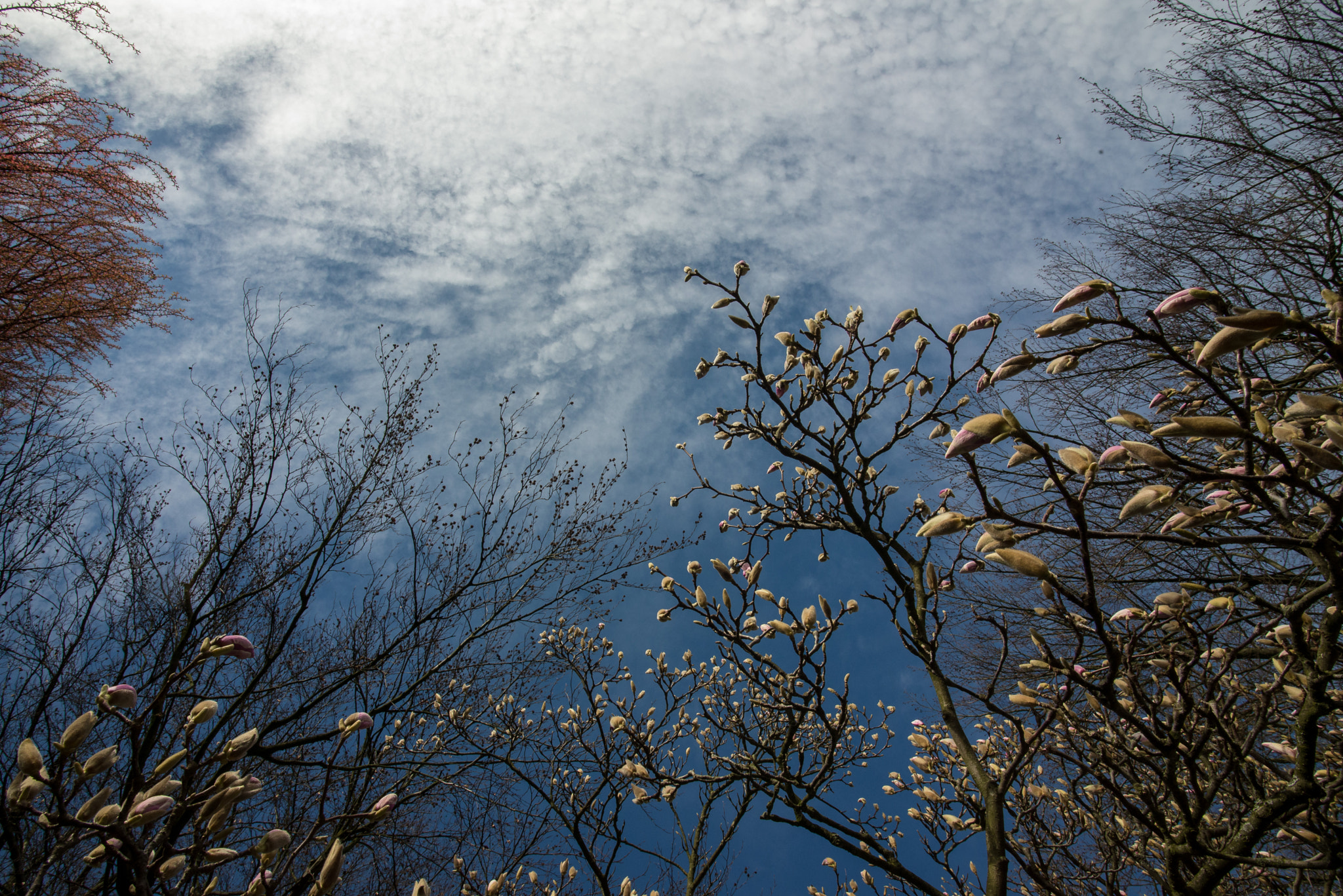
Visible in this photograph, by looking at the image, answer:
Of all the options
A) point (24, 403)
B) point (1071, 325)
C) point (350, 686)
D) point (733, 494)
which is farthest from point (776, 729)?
point (24, 403)

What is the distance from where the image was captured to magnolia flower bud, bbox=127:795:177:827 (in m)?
1.31

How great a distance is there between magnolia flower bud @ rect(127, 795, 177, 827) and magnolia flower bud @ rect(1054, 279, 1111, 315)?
225 centimetres

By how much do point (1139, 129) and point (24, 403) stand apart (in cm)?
1043

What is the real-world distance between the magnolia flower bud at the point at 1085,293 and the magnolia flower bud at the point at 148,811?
88.6 inches

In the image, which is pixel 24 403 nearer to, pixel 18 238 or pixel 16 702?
pixel 18 238

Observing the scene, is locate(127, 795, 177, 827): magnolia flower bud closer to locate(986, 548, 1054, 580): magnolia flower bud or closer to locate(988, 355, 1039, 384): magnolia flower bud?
locate(986, 548, 1054, 580): magnolia flower bud

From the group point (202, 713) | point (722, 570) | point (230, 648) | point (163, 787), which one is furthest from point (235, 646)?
point (722, 570)

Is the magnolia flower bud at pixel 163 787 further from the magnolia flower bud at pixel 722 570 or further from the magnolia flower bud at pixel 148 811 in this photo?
the magnolia flower bud at pixel 722 570

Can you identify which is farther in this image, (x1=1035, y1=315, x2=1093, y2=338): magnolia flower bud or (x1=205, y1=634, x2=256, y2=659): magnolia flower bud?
(x1=205, y1=634, x2=256, y2=659): magnolia flower bud

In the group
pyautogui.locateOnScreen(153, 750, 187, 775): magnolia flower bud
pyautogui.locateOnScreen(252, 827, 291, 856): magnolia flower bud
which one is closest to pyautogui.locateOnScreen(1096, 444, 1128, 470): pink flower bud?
pyautogui.locateOnScreen(252, 827, 291, 856): magnolia flower bud

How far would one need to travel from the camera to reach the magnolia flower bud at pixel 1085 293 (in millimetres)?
1264

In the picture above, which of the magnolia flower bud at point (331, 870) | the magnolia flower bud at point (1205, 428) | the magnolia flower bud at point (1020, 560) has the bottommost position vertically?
the magnolia flower bud at point (331, 870)

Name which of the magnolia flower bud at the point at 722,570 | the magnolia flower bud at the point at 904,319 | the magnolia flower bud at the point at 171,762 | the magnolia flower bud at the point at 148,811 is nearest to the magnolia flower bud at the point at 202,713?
the magnolia flower bud at the point at 171,762

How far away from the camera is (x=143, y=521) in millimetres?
5578
